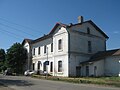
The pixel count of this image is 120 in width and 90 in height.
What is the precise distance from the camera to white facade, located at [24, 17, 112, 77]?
36219 millimetres

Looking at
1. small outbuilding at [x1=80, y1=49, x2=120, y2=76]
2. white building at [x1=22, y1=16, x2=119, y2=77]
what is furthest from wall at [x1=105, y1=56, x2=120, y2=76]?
white building at [x1=22, y1=16, x2=119, y2=77]

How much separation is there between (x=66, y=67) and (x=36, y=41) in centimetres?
Result: 1496

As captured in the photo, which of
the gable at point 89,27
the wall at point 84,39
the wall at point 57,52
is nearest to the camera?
the wall at point 57,52

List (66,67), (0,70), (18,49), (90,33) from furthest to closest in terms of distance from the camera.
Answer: (0,70), (18,49), (90,33), (66,67)

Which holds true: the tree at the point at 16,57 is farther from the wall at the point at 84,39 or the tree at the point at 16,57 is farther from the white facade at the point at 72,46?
the wall at the point at 84,39

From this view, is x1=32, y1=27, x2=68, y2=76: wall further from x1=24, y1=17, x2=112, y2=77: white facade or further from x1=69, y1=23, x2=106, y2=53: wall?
x1=69, y1=23, x2=106, y2=53: wall

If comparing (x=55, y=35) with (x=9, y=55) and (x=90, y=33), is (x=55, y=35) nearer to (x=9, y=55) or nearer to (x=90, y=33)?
(x=90, y=33)

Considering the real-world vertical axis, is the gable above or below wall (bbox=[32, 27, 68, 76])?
above

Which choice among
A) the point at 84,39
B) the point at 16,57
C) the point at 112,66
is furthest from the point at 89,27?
the point at 16,57

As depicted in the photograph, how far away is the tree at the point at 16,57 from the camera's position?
51344 millimetres

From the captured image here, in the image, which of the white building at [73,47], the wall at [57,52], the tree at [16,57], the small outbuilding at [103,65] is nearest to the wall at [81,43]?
the white building at [73,47]

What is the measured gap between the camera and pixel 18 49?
171ft

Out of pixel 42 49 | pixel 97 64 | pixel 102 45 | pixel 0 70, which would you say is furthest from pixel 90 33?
pixel 0 70

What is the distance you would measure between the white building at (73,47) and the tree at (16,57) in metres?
9.54
